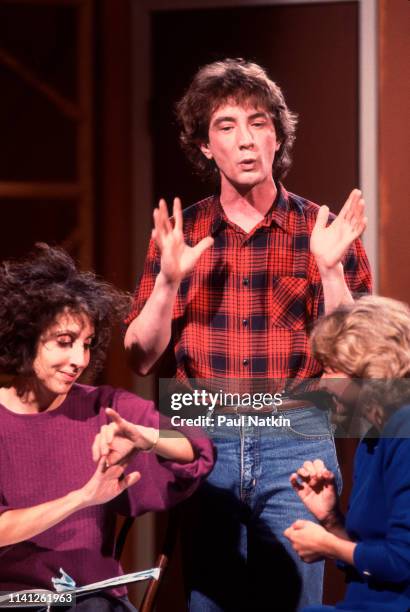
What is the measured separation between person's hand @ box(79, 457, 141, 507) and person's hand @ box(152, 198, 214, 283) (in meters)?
0.44

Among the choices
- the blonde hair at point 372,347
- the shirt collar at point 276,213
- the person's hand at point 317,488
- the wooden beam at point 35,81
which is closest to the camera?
the blonde hair at point 372,347

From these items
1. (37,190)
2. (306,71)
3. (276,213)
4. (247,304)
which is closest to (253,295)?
(247,304)

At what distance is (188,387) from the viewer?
2.13 m

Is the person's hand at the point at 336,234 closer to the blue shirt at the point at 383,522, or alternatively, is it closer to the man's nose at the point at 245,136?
the man's nose at the point at 245,136

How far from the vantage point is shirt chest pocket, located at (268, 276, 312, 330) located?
6.82 ft

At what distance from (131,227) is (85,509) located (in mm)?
707

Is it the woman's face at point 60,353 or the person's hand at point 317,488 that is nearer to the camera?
the person's hand at point 317,488

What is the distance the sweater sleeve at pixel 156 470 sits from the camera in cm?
206

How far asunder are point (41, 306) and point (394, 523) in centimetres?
91

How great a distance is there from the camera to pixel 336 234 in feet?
6.72

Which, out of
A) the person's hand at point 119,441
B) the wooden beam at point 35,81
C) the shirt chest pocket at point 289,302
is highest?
the wooden beam at point 35,81

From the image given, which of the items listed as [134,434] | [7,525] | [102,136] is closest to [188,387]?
[134,434]

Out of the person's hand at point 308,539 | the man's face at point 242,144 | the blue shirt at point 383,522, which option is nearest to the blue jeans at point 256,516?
the person's hand at point 308,539

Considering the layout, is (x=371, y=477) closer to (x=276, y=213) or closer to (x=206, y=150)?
(x=276, y=213)
